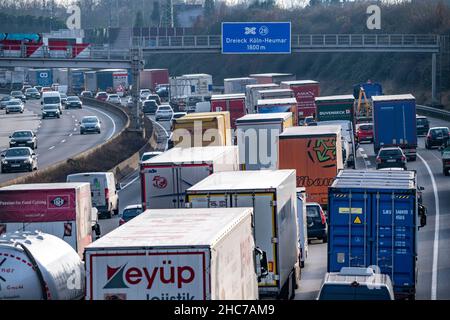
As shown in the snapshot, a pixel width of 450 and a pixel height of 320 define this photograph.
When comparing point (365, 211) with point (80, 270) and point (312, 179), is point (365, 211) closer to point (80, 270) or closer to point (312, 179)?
point (80, 270)

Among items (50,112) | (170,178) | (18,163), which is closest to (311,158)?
(170,178)

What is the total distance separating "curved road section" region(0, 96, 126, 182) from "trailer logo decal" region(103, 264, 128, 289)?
38.0m

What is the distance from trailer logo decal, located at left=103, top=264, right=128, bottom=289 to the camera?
1586cm

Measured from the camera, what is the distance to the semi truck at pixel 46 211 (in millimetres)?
24797

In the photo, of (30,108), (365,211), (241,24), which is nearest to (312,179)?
(365,211)

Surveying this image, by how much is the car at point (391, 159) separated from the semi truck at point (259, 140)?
522cm

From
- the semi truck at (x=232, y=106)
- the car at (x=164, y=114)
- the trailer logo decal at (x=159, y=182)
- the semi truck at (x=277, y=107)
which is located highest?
the trailer logo decal at (x=159, y=182)

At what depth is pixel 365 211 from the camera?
25109 millimetres

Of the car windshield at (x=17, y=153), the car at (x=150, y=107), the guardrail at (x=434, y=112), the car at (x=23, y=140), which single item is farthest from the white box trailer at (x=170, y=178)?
the car at (x=150, y=107)

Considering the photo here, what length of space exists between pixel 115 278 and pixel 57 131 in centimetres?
Answer: 7350

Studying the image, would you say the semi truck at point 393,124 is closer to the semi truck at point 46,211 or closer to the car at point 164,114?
the semi truck at point 46,211

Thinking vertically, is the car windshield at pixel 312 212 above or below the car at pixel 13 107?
above

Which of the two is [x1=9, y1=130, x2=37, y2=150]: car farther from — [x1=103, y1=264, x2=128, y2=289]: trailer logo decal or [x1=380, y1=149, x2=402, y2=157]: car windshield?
[x1=103, y1=264, x2=128, y2=289]: trailer logo decal

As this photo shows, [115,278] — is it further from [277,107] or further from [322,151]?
[277,107]
